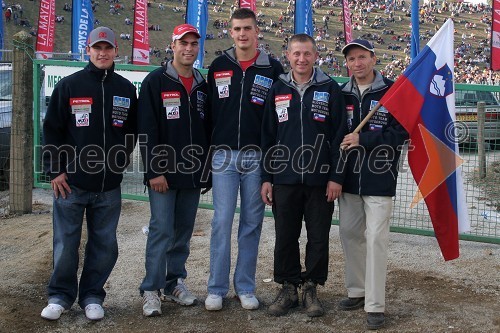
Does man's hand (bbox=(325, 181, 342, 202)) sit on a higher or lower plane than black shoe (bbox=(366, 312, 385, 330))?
higher

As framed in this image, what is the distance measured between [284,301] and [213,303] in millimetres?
593

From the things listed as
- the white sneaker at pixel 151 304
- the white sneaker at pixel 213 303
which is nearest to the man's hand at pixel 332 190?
the white sneaker at pixel 213 303

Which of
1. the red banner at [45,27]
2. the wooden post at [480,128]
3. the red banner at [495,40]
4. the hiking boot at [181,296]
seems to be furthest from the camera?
the red banner at [45,27]

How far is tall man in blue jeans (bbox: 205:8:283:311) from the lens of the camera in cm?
550

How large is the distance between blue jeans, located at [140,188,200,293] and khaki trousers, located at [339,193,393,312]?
50.9 inches

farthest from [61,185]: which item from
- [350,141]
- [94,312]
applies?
[350,141]

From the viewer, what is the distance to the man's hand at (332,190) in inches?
207

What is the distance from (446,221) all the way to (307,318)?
1412mm

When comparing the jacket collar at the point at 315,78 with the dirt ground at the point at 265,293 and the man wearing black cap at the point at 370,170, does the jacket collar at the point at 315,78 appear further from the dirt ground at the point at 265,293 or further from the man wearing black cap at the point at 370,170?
the dirt ground at the point at 265,293

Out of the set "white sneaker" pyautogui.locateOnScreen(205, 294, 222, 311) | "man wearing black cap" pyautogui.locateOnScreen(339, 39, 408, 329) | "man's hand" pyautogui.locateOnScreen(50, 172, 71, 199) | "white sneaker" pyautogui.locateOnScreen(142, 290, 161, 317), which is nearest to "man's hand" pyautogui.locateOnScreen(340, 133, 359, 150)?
"man wearing black cap" pyautogui.locateOnScreen(339, 39, 408, 329)

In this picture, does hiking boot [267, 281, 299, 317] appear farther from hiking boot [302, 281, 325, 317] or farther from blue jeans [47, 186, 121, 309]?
blue jeans [47, 186, 121, 309]

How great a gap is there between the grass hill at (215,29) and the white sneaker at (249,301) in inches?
1824

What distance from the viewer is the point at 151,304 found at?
5.57 m

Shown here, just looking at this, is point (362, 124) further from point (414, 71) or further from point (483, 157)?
point (483, 157)
